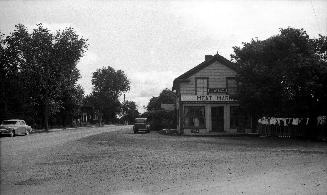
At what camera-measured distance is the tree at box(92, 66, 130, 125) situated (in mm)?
115356

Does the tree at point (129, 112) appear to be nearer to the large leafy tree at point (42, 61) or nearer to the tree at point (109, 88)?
the tree at point (109, 88)

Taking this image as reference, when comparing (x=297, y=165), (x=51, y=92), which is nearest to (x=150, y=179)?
(x=297, y=165)

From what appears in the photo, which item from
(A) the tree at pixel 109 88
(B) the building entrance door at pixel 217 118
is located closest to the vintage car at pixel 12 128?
(B) the building entrance door at pixel 217 118

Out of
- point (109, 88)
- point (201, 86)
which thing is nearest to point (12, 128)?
point (201, 86)

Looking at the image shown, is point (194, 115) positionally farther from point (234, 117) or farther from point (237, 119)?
point (237, 119)

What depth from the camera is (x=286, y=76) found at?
2644cm

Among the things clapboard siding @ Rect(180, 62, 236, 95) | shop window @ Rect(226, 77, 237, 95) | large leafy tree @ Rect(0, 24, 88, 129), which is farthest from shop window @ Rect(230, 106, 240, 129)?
large leafy tree @ Rect(0, 24, 88, 129)

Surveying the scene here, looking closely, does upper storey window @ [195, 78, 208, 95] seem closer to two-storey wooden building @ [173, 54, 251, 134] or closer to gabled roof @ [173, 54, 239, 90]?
two-storey wooden building @ [173, 54, 251, 134]

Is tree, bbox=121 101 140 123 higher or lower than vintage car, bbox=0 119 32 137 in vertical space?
higher

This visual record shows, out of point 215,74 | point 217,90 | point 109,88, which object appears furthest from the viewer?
point 109,88

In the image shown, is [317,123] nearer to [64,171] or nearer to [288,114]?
[288,114]

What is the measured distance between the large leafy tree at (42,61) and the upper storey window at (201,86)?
25303 millimetres

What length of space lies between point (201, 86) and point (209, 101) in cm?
171

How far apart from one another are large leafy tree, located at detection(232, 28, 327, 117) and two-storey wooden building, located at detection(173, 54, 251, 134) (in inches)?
220
